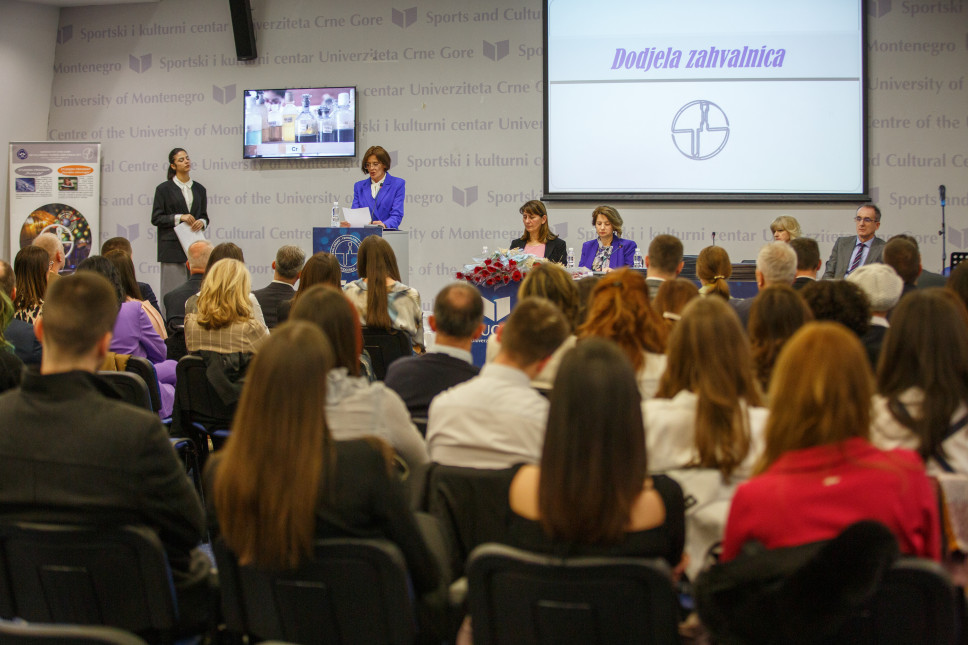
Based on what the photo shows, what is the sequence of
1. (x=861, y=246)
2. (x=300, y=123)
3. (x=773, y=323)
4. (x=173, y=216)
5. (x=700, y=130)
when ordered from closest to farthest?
1. (x=773, y=323)
2. (x=861, y=246)
3. (x=700, y=130)
4. (x=173, y=216)
5. (x=300, y=123)

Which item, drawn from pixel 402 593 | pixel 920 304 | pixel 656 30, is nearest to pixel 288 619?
pixel 402 593

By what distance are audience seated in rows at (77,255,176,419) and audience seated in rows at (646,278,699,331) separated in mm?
2259

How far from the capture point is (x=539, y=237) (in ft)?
22.2

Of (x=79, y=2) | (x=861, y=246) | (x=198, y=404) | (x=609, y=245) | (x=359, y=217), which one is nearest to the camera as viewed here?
(x=198, y=404)

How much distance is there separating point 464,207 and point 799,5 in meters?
3.63

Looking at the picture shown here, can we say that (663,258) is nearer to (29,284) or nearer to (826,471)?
A: (826,471)

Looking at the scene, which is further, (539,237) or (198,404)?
(539,237)

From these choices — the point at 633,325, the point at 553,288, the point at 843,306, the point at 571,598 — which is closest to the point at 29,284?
the point at 553,288

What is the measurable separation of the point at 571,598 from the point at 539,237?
17.5 feet

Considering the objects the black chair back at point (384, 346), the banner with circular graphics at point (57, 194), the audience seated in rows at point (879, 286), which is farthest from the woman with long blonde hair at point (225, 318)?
the banner with circular graphics at point (57, 194)

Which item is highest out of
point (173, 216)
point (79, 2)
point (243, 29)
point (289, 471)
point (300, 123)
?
point (79, 2)

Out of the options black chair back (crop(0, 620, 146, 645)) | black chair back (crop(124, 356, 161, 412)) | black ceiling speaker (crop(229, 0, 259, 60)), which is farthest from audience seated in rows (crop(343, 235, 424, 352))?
black ceiling speaker (crop(229, 0, 259, 60))

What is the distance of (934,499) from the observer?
167 cm

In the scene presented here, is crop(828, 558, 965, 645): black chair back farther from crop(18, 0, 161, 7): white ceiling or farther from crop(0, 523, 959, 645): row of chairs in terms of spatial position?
crop(18, 0, 161, 7): white ceiling
